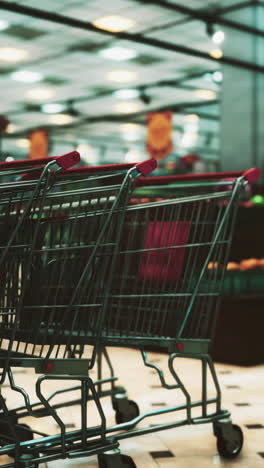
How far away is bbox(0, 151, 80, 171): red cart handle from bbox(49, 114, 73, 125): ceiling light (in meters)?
20.0

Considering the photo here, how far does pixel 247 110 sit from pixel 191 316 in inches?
339

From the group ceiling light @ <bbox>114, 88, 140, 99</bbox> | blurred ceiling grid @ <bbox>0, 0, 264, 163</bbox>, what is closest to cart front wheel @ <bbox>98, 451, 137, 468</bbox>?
blurred ceiling grid @ <bbox>0, 0, 264, 163</bbox>

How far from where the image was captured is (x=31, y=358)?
2.49 meters

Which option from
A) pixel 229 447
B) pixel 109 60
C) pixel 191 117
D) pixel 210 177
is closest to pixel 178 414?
pixel 229 447

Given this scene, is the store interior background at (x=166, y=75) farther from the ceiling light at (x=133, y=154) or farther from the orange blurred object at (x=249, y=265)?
the ceiling light at (x=133, y=154)

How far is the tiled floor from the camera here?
306cm

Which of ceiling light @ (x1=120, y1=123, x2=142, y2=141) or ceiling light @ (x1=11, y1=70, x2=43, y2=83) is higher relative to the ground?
ceiling light @ (x1=120, y1=123, x2=142, y2=141)

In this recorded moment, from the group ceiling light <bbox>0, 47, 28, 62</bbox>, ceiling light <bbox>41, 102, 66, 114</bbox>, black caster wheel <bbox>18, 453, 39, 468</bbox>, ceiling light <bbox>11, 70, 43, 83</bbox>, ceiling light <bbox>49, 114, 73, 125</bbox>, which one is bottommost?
black caster wheel <bbox>18, 453, 39, 468</bbox>

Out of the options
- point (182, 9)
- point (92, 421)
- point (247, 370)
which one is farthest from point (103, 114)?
point (92, 421)

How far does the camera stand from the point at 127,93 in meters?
18.1

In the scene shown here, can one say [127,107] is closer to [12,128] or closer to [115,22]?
[12,128]

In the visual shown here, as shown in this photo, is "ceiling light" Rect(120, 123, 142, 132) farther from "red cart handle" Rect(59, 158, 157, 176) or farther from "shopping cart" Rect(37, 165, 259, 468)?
"red cart handle" Rect(59, 158, 157, 176)

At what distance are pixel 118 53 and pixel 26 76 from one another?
10.4ft

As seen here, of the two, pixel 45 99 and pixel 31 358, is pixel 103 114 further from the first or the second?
pixel 31 358
